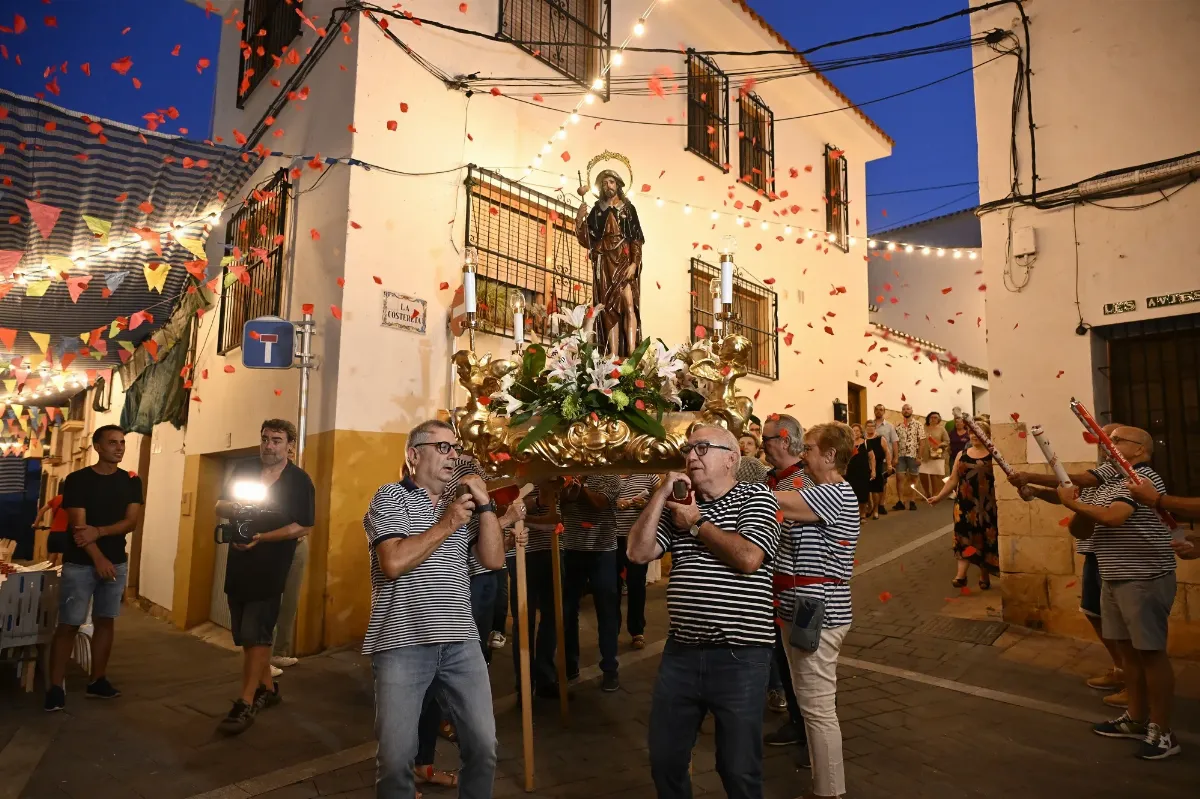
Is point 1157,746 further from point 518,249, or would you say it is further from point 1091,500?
point 518,249

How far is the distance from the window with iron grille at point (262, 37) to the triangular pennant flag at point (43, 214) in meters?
3.55

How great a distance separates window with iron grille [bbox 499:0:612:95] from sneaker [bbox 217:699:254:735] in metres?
7.15

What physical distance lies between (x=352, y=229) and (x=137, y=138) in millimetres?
1750

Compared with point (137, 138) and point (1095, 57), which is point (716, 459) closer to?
point (137, 138)

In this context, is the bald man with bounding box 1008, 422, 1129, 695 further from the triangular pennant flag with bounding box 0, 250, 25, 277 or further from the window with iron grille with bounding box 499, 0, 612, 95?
the triangular pennant flag with bounding box 0, 250, 25, 277

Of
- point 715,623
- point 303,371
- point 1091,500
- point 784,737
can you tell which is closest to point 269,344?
point 303,371

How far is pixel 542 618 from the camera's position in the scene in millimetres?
5090

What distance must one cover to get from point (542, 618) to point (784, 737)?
171cm

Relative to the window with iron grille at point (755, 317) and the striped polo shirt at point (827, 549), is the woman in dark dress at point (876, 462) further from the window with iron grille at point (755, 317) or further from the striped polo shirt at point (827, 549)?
the striped polo shirt at point (827, 549)

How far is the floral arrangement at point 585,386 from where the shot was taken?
12.4 ft

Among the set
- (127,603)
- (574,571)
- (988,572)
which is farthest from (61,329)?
(988,572)

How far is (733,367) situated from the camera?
4.04 meters

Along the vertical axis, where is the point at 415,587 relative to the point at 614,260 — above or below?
below

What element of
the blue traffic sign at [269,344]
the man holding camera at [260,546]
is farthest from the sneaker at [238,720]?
the blue traffic sign at [269,344]
